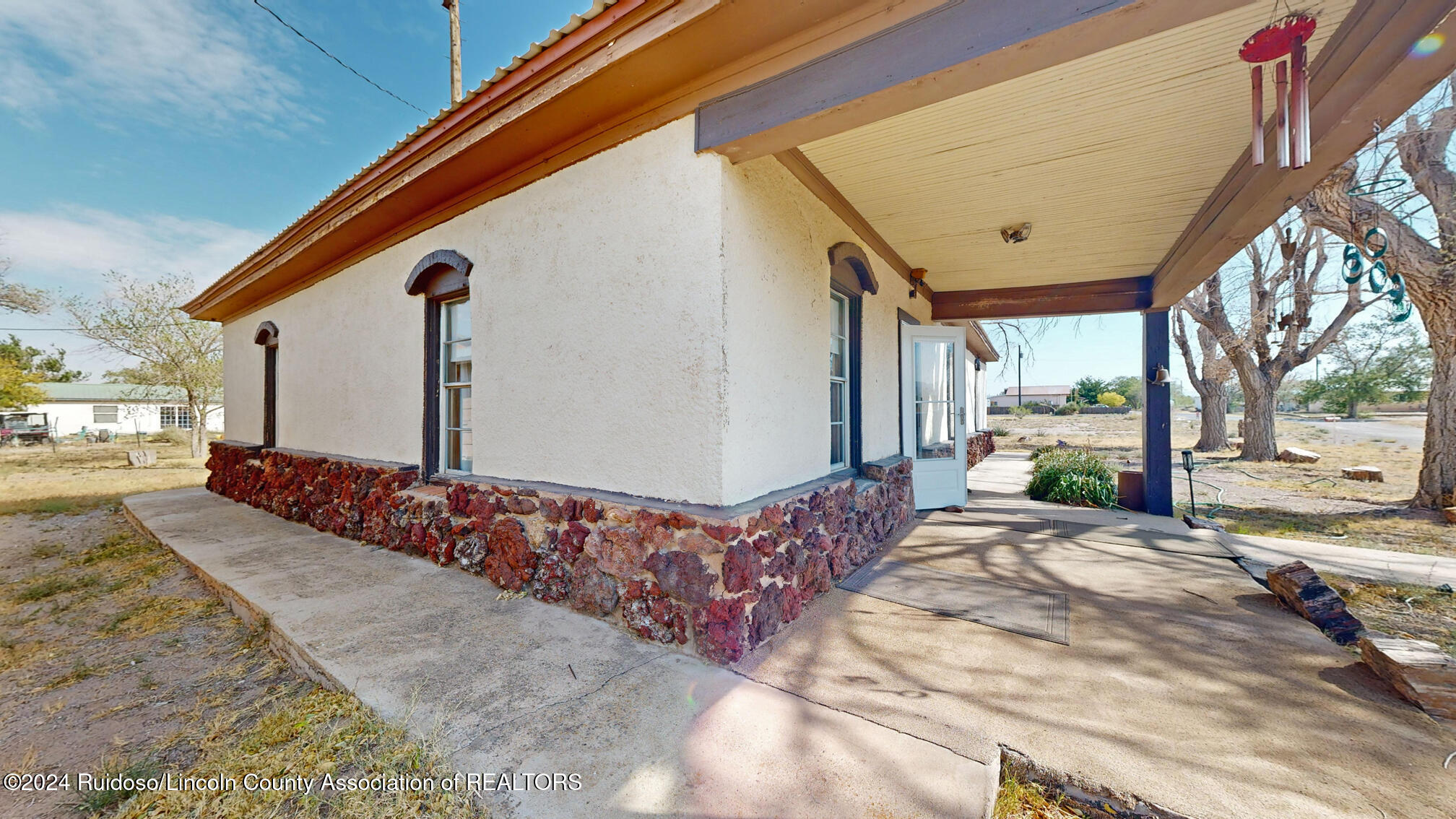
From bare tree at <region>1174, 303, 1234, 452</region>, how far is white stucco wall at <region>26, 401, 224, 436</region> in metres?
41.7

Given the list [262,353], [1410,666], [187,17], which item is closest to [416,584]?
[1410,666]

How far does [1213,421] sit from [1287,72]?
17.2m

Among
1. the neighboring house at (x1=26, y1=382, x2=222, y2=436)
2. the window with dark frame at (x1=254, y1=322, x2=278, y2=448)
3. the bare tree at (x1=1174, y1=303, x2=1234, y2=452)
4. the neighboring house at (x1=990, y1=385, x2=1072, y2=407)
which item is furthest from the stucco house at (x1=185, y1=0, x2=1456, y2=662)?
the neighboring house at (x1=990, y1=385, x2=1072, y2=407)

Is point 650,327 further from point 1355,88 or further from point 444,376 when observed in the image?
point 1355,88

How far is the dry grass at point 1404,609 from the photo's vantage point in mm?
2725

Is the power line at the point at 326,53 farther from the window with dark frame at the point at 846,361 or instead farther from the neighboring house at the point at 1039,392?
the neighboring house at the point at 1039,392

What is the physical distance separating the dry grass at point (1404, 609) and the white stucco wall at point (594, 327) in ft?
12.7

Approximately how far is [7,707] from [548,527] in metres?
2.23

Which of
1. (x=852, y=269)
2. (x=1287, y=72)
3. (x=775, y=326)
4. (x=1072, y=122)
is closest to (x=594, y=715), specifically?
(x=775, y=326)

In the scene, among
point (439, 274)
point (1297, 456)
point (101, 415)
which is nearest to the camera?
point (439, 274)

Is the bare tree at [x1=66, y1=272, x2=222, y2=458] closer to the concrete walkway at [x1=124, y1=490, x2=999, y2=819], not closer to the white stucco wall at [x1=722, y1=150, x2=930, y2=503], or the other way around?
the concrete walkway at [x1=124, y1=490, x2=999, y2=819]

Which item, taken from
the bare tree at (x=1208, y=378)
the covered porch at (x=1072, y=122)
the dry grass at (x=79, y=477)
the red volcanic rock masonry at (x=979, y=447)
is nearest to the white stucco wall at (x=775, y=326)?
the covered porch at (x=1072, y=122)

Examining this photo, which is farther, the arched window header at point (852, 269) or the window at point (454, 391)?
the window at point (454, 391)

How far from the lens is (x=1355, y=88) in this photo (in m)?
2.07
